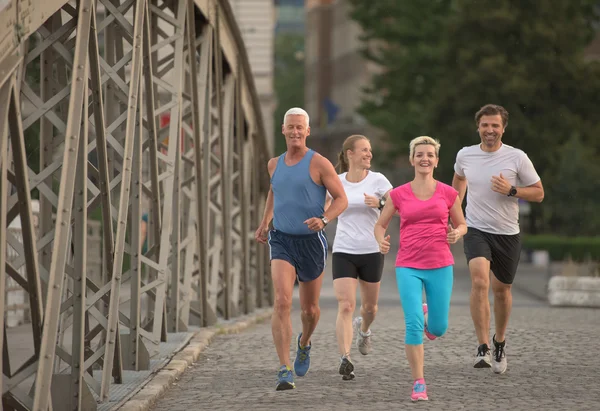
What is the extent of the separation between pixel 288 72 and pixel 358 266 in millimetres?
138403

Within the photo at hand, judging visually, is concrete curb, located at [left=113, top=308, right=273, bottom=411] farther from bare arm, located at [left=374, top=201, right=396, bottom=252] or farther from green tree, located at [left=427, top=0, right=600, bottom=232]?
green tree, located at [left=427, top=0, right=600, bottom=232]

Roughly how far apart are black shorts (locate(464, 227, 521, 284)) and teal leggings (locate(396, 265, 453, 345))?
139cm

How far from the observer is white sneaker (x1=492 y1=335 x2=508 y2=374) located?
39.4 feet

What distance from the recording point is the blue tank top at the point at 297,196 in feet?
36.2

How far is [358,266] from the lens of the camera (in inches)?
489

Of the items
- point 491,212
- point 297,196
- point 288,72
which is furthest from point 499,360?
point 288,72

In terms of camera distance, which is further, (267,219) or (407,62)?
(407,62)

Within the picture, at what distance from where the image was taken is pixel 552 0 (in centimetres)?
5266

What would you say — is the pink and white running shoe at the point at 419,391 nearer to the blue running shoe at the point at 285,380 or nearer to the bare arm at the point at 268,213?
the blue running shoe at the point at 285,380

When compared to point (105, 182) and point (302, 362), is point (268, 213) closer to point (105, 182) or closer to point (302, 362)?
point (302, 362)

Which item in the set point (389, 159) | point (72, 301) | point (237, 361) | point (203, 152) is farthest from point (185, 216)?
point (389, 159)

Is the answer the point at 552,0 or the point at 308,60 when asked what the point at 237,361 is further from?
the point at 308,60

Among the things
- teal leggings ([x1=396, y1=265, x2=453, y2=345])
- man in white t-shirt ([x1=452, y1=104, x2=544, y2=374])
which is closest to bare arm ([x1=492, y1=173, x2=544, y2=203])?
man in white t-shirt ([x1=452, y1=104, x2=544, y2=374])

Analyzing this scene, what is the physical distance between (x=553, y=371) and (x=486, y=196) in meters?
1.40
